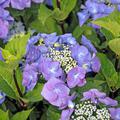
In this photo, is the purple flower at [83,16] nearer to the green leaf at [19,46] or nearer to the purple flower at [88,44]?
the purple flower at [88,44]

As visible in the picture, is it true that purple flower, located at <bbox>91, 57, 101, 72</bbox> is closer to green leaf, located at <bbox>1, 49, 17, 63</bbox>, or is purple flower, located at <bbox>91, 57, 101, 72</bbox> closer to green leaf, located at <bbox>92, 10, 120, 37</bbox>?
green leaf, located at <bbox>92, 10, 120, 37</bbox>

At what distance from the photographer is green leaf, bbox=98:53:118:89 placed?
1.33 metres

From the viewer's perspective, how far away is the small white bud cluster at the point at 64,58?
1264 mm

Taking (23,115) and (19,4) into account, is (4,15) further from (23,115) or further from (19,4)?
(23,115)

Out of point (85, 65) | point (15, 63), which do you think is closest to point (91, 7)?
point (85, 65)

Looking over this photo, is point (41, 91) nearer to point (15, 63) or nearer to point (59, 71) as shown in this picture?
point (59, 71)

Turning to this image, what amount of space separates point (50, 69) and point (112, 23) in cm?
22

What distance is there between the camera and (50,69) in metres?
1.25

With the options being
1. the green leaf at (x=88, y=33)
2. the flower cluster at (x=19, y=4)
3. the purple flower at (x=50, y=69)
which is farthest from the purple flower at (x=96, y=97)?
the flower cluster at (x=19, y=4)

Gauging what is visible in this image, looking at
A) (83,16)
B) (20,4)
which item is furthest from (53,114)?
(20,4)

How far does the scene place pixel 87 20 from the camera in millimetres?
1589

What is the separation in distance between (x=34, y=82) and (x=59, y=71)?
9cm

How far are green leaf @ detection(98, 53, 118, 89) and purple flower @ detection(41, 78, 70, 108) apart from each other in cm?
16

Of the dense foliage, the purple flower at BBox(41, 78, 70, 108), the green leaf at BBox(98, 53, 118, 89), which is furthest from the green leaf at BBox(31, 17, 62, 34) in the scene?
the purple flower at BBox(41, 78, 70, 108)
